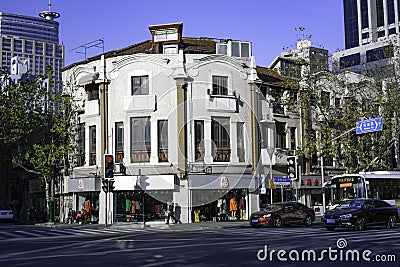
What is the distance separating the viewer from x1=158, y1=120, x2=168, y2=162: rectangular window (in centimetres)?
3867

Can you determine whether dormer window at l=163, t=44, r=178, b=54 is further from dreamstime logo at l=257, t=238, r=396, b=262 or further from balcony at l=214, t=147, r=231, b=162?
dreamstime logo at l=257, t=238, r=396, b=262

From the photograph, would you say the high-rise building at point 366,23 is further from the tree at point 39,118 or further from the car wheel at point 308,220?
the car wheel at point 308,220

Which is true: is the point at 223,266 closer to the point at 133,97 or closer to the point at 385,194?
the point at 385,194

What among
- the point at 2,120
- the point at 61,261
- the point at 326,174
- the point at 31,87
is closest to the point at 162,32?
the point at 31,87

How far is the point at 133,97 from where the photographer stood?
39031 millimetres

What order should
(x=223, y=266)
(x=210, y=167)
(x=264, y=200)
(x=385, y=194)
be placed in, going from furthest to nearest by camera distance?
(x=264, y=200)
(x=210, y=167)
(x=385, y=194)
(x=223, y=266)

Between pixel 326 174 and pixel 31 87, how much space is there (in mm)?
23645

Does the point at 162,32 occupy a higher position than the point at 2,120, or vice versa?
the point at 162,32

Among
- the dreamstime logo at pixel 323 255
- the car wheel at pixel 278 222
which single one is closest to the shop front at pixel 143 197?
the car wheel at pixel 278 222

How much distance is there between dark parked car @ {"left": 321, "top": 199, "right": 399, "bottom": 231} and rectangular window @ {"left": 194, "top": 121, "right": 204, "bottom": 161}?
1345 cm

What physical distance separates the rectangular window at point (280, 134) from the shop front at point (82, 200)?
44.0 ft

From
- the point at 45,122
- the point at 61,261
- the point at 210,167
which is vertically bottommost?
the point at 61,261

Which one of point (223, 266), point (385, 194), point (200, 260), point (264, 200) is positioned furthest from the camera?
point (264, 200)

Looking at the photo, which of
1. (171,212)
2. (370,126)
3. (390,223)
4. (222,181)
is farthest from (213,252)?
(222,181)
